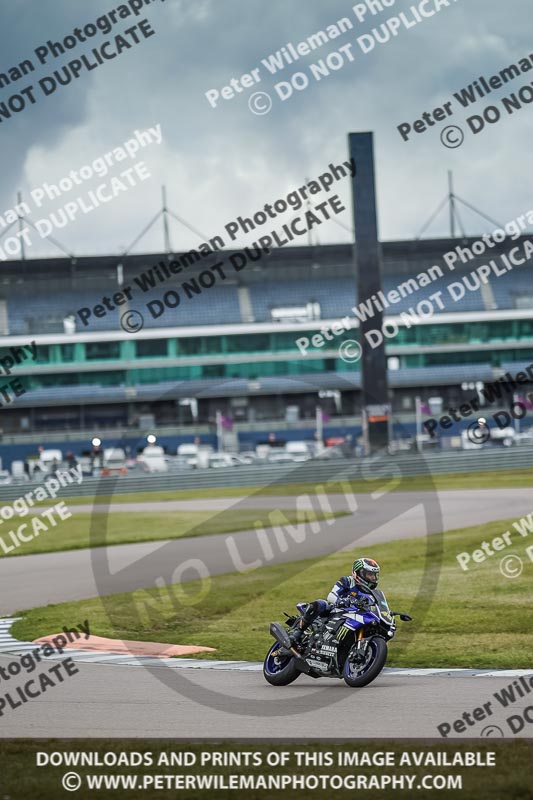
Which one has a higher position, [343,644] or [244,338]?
[244,338]

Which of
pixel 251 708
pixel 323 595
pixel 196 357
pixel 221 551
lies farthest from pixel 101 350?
pixel 251 708

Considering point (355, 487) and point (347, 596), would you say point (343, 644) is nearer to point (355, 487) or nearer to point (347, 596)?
point (347, 596)

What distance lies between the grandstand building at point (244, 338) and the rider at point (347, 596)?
72.3 metres

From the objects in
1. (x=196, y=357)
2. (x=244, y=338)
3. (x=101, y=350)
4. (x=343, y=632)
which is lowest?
(x=343, y=632)

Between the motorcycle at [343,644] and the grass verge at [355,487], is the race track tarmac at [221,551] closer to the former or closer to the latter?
the grass verge at [355,487]

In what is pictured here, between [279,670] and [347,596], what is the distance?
1083 mm

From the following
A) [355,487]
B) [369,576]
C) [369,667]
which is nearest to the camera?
[369,667]

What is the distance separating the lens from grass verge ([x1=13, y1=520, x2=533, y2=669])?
14898 millimetres

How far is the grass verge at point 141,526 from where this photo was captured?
3303cm

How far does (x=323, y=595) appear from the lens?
20.0 m

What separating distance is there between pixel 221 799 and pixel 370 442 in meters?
53.5

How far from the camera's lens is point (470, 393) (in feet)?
297

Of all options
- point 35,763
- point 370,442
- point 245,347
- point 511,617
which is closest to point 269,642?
point 511,617

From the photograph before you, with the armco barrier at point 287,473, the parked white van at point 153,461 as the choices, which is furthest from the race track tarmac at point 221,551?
the parked white van at point 153,461
